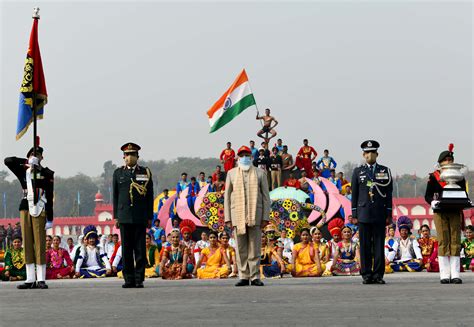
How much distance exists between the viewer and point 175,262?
18609mm

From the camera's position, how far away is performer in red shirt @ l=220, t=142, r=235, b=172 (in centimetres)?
3167

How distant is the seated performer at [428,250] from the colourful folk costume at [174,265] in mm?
4536

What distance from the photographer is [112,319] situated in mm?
9242

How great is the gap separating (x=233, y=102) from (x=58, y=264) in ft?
41.5

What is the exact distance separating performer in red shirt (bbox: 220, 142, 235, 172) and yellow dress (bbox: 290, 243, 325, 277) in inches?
511

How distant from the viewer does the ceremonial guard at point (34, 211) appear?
1453 cm

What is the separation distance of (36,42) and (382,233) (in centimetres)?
611

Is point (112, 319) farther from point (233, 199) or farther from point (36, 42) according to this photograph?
point (36, 42)

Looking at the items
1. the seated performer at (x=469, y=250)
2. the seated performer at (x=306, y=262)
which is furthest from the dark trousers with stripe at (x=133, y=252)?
the seated performer at (x=469, y=250)

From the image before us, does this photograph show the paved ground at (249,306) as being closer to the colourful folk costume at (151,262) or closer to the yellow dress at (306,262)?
the yellow dress at (306,262)

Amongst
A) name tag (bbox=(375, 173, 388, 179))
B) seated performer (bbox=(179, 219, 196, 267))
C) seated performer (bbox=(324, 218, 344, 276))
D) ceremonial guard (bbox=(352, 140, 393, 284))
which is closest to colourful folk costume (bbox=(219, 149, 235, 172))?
seated performer (bbox=(179, 219, 196, 267))

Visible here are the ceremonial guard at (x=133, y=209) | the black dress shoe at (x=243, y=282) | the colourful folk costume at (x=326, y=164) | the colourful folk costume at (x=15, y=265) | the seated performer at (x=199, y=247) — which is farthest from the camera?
the colourful folk costume at (x=326, y=164)

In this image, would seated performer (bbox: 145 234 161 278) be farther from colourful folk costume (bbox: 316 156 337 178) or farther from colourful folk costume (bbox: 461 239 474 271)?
colourful folk costume (bbox: 316 156 337 178)

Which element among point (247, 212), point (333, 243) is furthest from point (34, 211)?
point (333, 243)
